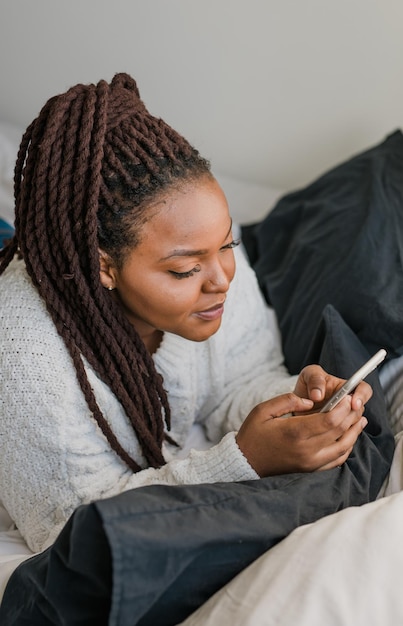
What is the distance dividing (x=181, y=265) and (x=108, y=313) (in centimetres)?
12

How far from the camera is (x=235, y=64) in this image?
1.66 m

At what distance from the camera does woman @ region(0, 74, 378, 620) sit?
95cm

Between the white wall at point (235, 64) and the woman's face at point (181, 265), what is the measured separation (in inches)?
29.2

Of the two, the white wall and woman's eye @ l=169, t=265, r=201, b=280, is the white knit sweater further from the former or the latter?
the white wall

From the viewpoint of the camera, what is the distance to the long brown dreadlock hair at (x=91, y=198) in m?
0.96

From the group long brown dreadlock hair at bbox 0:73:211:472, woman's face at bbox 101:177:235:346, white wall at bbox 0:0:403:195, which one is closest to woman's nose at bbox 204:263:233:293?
woman's face at bbox 101:177:235:346

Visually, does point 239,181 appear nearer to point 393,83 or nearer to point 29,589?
point 393,83

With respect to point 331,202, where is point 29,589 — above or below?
below

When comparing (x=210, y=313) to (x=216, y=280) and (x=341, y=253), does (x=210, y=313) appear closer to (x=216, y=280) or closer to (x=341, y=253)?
(x=216, y=280)

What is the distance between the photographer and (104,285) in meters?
1.02

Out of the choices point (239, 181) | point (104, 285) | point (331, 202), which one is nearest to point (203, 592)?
point (104, 285)

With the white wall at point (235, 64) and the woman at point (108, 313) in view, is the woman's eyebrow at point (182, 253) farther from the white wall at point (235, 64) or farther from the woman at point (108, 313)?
the white wall at point (235, 64)

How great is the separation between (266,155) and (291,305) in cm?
57

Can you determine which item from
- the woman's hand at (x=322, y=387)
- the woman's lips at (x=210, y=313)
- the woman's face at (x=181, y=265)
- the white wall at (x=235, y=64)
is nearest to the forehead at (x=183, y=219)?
the woman's face at (x=181, y=265)
